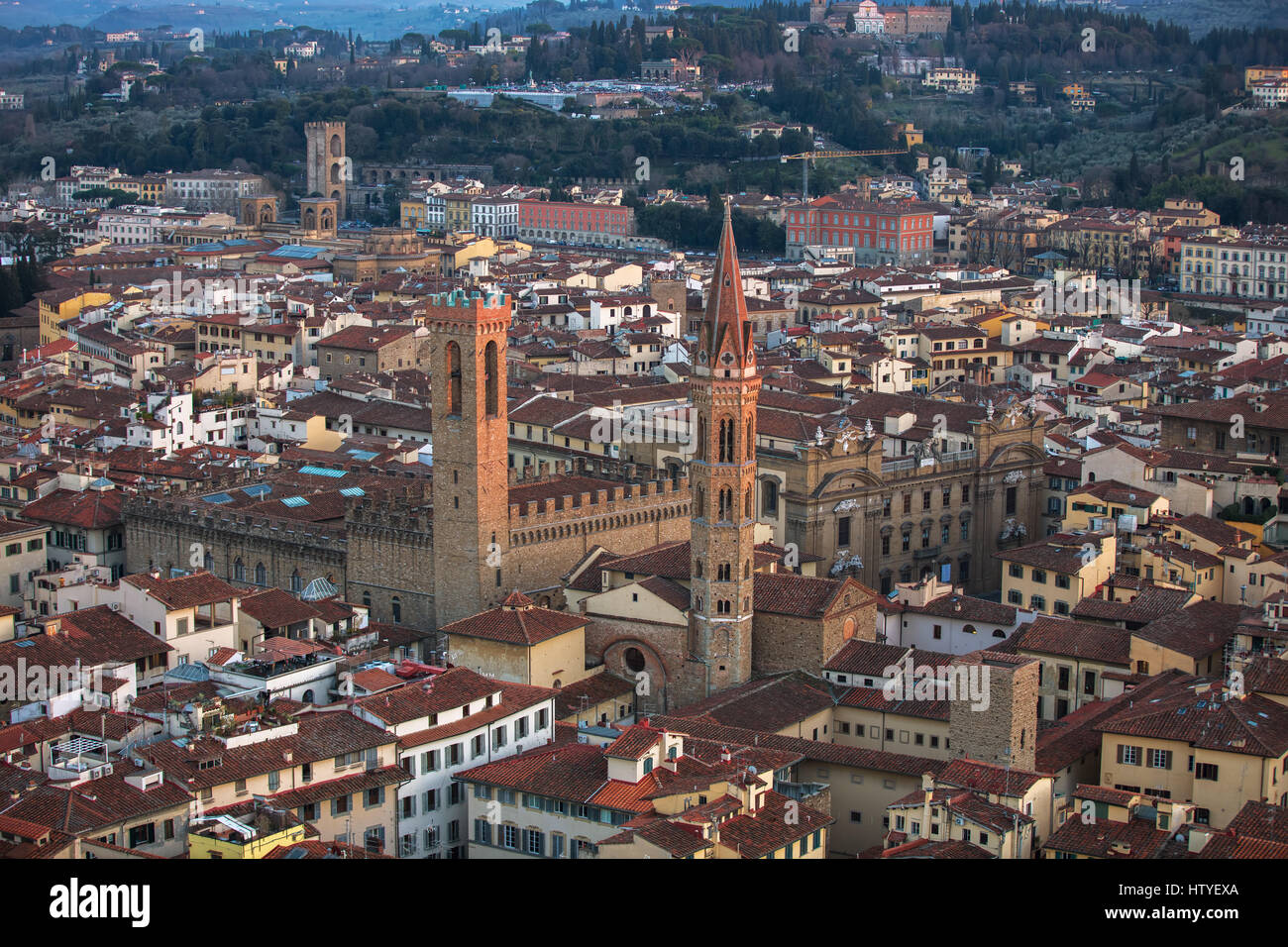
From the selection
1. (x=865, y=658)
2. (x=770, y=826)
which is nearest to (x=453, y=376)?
(x=865, y=658)

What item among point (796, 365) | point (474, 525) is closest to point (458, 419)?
point (474, 525)

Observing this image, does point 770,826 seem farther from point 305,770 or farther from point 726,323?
point 726,323

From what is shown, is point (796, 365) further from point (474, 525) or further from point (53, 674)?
point (53, 674)

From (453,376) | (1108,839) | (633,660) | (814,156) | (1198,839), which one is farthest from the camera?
(814,156)

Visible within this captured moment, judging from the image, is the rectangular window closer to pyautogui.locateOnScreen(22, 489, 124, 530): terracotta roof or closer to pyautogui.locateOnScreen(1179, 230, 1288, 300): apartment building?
pyautogui.locateOnScreen(22, 489, 124, 530): terracotta roof

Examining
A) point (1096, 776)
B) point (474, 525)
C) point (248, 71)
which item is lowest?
point (1096, 776)

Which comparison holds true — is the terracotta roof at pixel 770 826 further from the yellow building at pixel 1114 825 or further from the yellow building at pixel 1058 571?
the yellow building at pixel 1058 571

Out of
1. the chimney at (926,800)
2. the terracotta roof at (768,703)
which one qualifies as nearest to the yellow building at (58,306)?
the terracotta roof at (768,703)

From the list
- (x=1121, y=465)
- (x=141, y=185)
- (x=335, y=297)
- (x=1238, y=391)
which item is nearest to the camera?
(x=1121, y=465)
